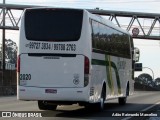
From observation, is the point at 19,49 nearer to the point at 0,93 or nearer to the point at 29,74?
the point at 29,74

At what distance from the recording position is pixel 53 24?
1806cm

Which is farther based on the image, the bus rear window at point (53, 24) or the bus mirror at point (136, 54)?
the bus mirror at point (136, 54)

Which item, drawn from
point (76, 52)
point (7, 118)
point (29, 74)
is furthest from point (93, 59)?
point (7, 118)

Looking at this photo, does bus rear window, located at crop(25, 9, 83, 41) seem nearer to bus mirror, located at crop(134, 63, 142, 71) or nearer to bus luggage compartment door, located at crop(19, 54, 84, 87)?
bus luggage compartment door, located at crop(19, 54, 84, 87)

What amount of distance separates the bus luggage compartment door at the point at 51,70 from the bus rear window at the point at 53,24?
628 mm

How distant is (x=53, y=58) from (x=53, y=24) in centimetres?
114

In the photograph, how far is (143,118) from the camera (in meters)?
18.0

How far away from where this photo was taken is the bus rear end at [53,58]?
17.7 meters

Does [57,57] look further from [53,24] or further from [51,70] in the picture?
[53,24]

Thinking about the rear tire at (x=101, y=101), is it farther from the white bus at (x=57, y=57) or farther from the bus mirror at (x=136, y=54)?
the bus mirror at (x=136, y=54)

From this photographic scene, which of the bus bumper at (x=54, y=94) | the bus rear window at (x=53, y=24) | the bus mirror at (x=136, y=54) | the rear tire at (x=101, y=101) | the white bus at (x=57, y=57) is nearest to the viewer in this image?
the bus bumper at (x=54, y=94)

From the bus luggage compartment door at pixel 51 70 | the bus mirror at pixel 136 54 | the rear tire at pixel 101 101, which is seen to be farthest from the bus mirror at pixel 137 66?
the bus luggage compartment door at pixel 51 70

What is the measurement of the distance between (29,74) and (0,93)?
2547 cm

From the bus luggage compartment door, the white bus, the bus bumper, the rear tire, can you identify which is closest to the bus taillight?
the white bus
